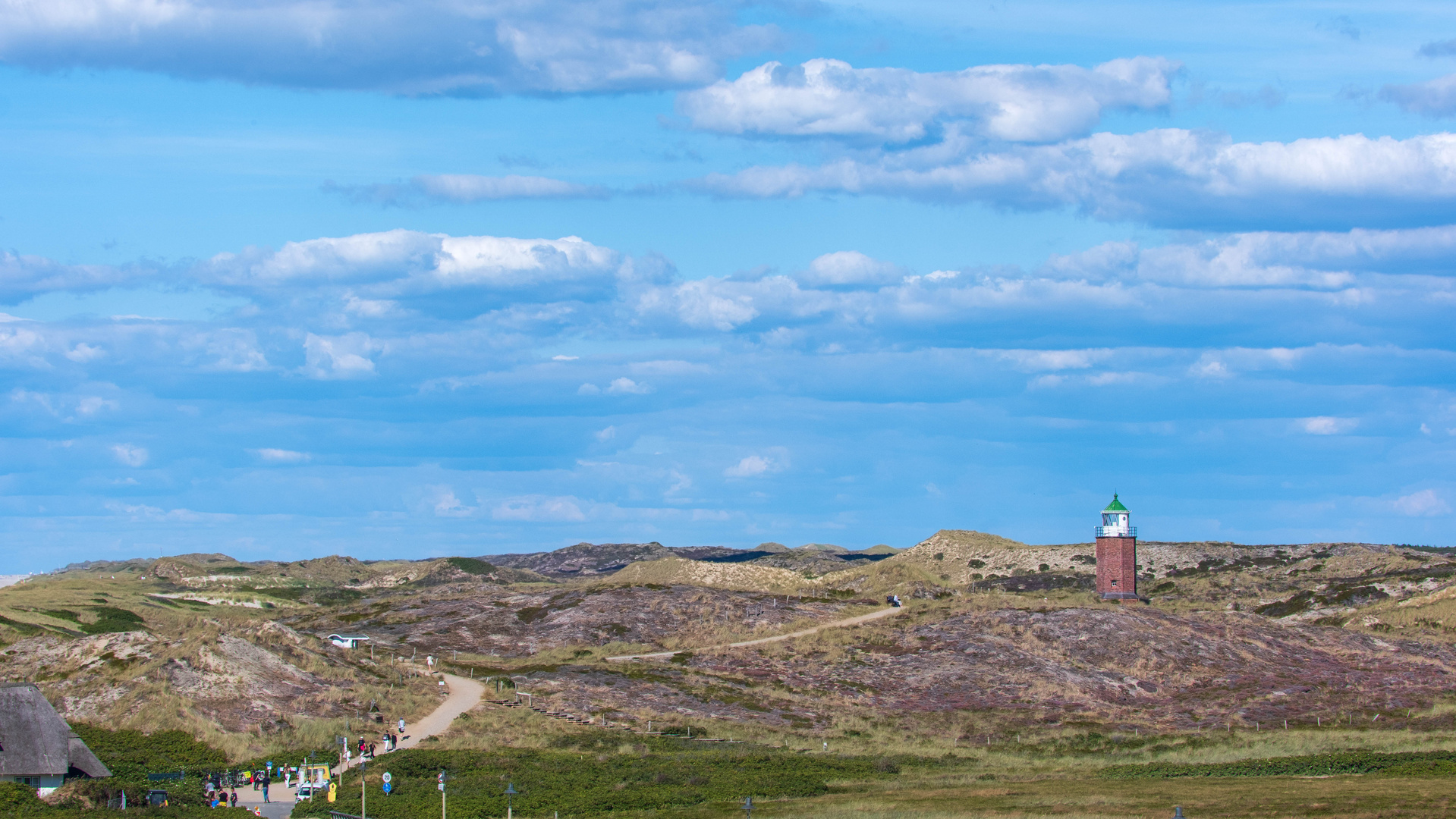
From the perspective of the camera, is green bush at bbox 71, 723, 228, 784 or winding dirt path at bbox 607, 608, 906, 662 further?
winding dirt path at bbox 607, 608, 906, 662

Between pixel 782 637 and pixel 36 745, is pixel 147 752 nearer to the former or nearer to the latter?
pixel 36 745

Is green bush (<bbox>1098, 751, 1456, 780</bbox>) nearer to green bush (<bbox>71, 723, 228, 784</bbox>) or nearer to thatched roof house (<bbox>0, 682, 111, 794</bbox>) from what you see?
green bush (<bbox>71, 723, 228, 784</bbox>)

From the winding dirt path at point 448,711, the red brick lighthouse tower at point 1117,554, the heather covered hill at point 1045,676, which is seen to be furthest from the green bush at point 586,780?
the red brick lighthouse tower at point 1117,554

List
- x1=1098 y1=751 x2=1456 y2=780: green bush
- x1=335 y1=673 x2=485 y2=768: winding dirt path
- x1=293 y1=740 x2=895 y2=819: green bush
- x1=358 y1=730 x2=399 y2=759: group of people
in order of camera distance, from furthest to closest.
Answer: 1. x1=335 y1=673 x2=485 y2=768: winding dirt path
2. x1=358 y1=730 x2=399 y2=759: group of people
3. x1=1098 y1=751 x2=1456 y2=780: green bush
4. x1=293 y1=740 x2=895 y2=819: green bush

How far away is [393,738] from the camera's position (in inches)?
3098

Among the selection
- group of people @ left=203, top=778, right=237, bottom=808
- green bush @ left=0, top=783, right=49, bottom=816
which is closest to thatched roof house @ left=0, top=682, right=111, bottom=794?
green bush @ left=0, top=783, right=49, bottom=816

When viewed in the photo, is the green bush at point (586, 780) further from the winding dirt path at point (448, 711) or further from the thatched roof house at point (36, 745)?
the thatched roof house at point (36, 745)

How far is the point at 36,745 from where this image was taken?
63.1 m

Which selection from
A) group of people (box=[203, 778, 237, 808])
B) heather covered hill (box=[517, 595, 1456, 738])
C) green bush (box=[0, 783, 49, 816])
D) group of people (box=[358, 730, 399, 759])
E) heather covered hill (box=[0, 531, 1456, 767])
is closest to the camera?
green bush (box=[0, 783, 49, 816])

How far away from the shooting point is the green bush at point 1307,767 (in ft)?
218

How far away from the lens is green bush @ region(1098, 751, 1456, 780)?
66.3 metres

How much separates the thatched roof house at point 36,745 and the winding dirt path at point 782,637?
53.3 metres

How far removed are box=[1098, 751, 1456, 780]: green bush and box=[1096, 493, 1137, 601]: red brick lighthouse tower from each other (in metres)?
60.0

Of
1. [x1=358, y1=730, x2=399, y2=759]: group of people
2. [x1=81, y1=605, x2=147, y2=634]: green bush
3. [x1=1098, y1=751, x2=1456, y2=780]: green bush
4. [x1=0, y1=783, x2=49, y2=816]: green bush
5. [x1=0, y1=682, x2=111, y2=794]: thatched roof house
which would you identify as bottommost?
[x1=1098, y1=751, x2=1456, y2=780]: green bush
